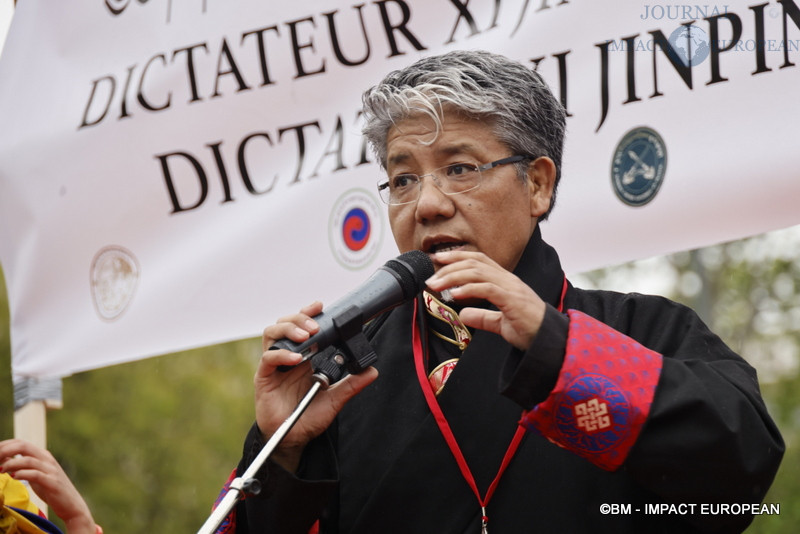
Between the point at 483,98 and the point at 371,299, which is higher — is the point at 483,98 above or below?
above

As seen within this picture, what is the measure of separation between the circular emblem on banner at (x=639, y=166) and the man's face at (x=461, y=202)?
589 millimetres

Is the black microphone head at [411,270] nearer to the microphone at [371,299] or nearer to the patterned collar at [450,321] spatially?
the microphone at [371,299]

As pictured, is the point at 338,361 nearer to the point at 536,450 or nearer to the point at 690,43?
the point at 536,450

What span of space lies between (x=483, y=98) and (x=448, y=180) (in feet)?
0.83

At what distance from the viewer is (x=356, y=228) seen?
13.5 feet

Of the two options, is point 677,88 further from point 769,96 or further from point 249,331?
point 249,331

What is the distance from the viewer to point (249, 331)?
432 centimetres

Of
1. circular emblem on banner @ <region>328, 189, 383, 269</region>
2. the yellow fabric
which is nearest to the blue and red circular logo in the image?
circular emblem on banner @ <region>328, 189, 383, 269</region>

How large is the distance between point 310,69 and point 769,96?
5.91 feet

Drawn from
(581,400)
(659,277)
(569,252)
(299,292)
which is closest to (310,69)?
(299,292)

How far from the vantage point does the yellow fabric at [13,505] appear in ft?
9.68

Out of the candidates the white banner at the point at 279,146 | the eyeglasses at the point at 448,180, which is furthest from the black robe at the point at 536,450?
the white banner at the point at 279,146

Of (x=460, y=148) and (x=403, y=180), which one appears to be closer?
(x=460, y=148)

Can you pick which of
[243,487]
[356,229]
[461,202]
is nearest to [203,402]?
[356,229]
